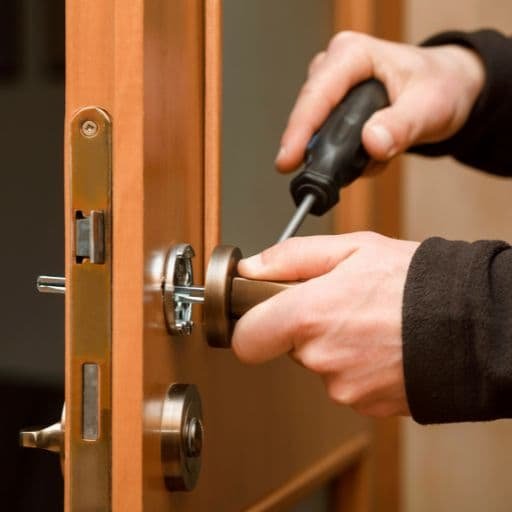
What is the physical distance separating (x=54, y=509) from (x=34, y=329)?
270mm

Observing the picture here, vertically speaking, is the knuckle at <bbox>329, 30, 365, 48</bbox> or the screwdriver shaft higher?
the knuckle at <bbox>329, 30, 365, 48</bbox>

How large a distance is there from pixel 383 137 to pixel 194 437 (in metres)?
0.32

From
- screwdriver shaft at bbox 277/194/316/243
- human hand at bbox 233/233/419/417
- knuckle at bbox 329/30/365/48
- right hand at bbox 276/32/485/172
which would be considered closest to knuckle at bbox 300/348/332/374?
human hand at bbox 233/233/419/417

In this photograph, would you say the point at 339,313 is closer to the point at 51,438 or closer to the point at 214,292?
the point at 214,292

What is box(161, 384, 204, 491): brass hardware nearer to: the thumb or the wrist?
the thumb

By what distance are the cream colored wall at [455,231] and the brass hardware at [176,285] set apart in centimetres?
80

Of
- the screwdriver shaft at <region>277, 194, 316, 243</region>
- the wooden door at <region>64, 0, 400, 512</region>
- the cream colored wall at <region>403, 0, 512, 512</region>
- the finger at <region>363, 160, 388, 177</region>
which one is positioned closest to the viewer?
the wooden door at <region>64, 0, 400, 512</region>

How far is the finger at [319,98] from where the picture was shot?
0.68 meters

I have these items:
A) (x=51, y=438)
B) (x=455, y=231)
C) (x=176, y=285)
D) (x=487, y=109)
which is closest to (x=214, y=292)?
(x=176, y=285)

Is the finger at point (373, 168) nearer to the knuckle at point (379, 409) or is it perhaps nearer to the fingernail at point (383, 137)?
the fingernail at point (383, 137)

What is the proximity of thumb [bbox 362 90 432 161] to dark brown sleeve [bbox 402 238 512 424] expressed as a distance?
0.21m

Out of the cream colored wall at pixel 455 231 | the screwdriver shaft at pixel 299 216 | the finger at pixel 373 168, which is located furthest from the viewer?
the cream colored wall at pixel 455 231

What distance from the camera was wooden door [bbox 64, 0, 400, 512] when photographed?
0.42m

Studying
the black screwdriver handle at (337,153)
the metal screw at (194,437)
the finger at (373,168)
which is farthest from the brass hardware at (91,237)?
the finger at (373,168)
